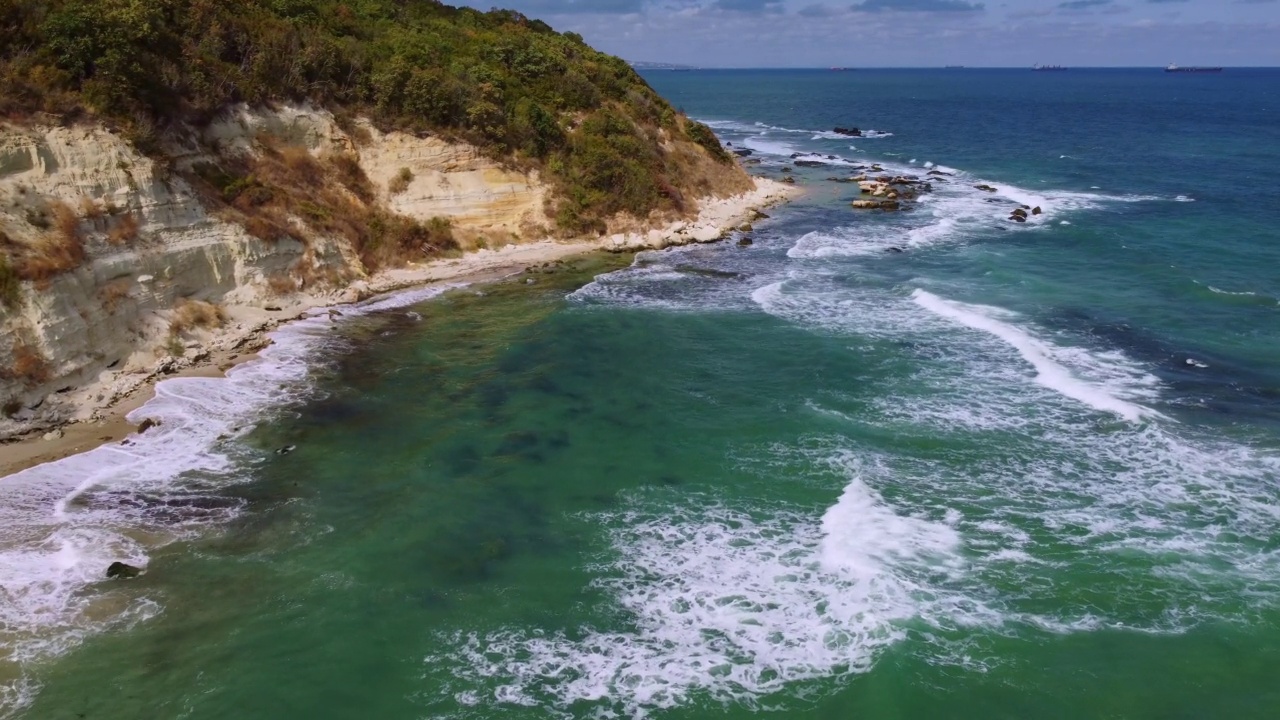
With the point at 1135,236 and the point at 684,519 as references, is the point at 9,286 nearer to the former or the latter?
the point at 684,519

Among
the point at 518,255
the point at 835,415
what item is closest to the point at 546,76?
the point at 518,255

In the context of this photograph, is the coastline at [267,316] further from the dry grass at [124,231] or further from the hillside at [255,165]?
the dry grass at [124,231]

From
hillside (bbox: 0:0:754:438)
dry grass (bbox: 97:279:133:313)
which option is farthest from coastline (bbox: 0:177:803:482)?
dry grass (bbox: 97:279:133:313)

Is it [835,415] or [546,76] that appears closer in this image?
[835,415]

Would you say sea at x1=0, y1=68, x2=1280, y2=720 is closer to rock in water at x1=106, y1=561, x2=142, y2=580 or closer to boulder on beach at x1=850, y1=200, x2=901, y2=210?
rock in water at x1=106, y1=561, x2=142, y2=580

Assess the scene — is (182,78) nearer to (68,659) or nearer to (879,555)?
(68,659)

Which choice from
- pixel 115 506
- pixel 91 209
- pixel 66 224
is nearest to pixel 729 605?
pixel 115 506
